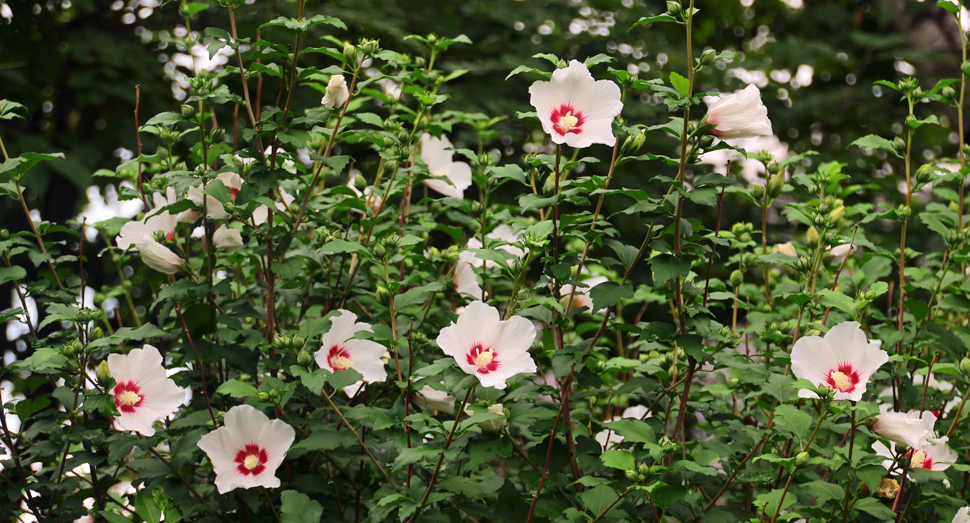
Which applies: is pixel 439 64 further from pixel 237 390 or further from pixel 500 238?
pixel 237 390

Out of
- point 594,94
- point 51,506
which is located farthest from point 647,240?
point 51,506

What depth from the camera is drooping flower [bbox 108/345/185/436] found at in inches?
56.9

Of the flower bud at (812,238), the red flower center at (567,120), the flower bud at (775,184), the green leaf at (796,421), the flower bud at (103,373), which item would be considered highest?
the red flower center at (567,120)

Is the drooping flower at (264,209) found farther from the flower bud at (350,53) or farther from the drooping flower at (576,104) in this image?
the drooping flower at (576,104)

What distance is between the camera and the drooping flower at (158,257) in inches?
58.6

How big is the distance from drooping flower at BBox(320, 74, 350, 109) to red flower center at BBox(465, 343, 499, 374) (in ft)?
2.01

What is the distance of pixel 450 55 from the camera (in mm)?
3715

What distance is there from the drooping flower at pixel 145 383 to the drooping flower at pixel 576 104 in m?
0.88

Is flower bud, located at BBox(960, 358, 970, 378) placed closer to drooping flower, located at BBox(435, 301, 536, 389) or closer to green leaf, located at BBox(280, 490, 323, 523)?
drooping flower, located at BBox(435, 301, 536, 389)

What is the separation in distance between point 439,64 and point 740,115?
259 centimetres

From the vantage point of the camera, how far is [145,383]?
1.46 m

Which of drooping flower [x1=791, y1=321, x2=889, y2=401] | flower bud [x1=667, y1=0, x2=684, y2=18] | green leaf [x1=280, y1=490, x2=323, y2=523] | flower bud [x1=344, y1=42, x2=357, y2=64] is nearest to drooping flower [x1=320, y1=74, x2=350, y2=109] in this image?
flower bud [x1=344, y1=42, x2=357, y2=64]

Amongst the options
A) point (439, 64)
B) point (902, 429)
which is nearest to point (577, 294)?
point (902, 429)

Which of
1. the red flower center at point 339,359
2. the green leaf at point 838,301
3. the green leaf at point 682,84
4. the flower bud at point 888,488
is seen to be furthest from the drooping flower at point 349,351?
the flower bud at point 888,488
